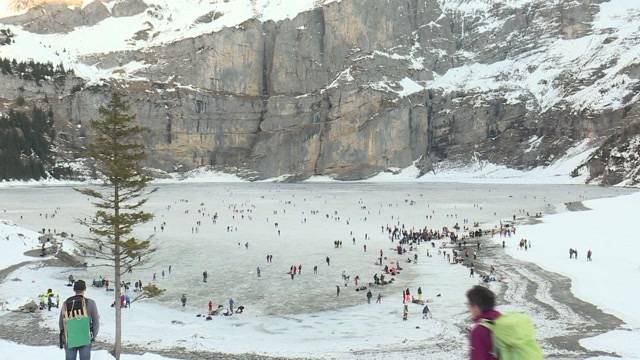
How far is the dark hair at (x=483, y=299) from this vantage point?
5.62 metres

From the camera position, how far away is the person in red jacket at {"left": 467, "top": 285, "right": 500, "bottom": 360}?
5324 mm

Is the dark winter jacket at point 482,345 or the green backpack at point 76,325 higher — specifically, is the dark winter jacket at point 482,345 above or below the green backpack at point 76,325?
above

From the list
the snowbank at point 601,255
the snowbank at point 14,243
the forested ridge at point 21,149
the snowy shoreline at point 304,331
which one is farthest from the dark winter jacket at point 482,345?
the forested ridge at point 21,149

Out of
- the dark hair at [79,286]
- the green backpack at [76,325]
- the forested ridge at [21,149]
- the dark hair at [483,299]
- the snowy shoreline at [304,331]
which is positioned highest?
the forested ridge at [21,149]

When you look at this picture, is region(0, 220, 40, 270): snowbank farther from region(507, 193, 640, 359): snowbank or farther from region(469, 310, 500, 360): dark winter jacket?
region(469, 310, 500, 360): dark winter jacket

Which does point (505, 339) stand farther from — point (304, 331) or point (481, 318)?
point (304, 331)

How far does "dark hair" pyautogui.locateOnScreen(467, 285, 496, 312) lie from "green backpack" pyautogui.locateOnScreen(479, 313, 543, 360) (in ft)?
0.93

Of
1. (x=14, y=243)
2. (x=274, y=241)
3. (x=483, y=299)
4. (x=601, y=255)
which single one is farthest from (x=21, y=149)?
(x=483, y=299)

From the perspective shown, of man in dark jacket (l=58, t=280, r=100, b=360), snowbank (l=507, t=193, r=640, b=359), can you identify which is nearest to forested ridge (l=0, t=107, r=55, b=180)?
snowbank (l=507, t=193, r=640, b=359)

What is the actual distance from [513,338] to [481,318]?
40 centimetres

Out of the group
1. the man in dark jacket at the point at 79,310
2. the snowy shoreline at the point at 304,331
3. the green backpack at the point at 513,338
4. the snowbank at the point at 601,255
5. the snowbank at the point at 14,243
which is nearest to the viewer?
the green backpack at the point at 513,338

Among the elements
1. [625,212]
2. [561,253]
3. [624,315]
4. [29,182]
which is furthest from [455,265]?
[29,182]

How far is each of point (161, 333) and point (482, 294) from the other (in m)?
24.8

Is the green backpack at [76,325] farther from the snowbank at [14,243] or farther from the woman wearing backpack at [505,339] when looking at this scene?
the snowbank at [14,243]
